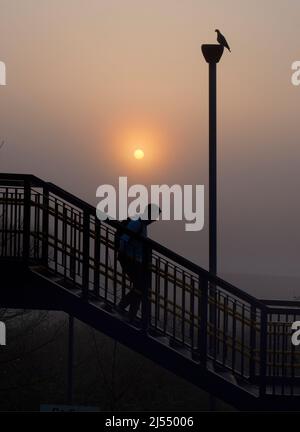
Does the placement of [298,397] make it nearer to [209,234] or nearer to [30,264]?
[209,234]

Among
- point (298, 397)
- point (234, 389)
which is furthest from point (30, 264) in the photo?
point (298, 397)

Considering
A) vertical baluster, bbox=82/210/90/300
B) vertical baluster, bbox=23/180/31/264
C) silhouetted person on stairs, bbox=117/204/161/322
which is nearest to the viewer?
vertical baluster, bbox=23/180/31/264

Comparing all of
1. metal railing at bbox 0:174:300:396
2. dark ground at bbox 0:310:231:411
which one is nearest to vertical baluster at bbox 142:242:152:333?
metal railing at bbox 0:174:300:396

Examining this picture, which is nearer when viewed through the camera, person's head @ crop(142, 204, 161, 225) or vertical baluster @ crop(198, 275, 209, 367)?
vertical baluster @ crop(198, 275, 209, 367)

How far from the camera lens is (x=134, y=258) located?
17156 millimetres

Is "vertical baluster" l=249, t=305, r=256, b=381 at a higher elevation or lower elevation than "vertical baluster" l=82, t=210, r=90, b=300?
lower

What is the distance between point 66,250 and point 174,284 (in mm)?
1789

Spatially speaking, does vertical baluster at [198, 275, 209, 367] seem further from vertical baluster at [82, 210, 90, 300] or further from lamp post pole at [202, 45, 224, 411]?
lamp post pole at [202, 45, 224, 411]

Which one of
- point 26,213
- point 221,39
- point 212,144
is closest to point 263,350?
point 212,144

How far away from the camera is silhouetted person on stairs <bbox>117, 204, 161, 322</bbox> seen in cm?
1727

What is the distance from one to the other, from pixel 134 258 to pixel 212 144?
3.71 meters

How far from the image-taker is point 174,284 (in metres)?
17.0

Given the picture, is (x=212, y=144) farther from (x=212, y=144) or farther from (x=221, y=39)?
(x=221, y=39)

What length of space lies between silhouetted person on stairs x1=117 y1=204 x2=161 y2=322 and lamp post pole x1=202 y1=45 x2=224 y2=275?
97.1 inches
